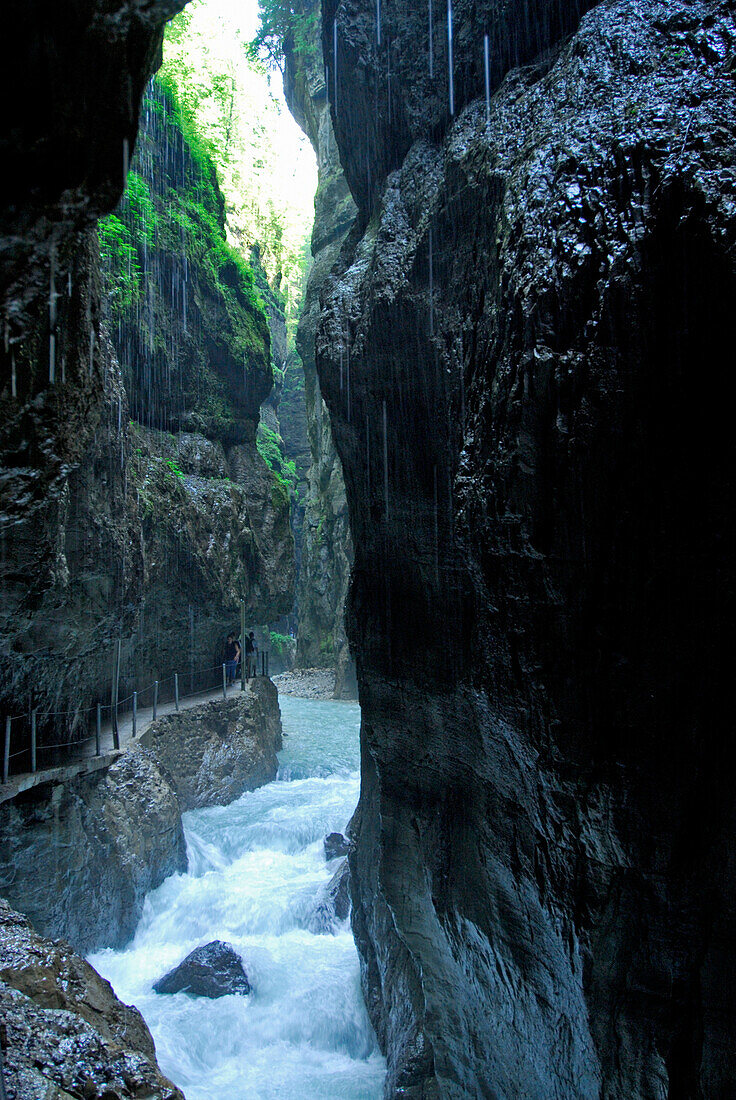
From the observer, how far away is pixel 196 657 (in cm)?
1619

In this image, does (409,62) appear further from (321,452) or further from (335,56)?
(321,452)

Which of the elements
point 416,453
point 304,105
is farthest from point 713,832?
point 304,105

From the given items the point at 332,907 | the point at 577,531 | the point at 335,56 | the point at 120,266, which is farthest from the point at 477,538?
the point at 120,266

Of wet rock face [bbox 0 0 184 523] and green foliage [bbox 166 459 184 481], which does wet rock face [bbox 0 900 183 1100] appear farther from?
green foliage [bbox 166 459 184 481]

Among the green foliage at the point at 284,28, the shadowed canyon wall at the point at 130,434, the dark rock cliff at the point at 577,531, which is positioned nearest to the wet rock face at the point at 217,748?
the shadowed canyon wall at the point at 130,434

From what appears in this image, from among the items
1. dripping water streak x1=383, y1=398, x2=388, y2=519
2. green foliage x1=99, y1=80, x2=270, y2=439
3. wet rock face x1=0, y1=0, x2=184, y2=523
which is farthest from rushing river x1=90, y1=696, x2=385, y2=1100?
green foliage x1=99, y1=80, x2=270, y2=439

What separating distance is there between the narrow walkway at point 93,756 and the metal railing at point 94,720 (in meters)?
0.03

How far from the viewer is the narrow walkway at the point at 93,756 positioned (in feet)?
25.3

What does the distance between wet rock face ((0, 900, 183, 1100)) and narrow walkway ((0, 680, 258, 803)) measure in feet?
9.41

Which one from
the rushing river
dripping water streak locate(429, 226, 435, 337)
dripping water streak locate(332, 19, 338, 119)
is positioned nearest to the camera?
dripping water streak locate(429, 226, 435, 337)

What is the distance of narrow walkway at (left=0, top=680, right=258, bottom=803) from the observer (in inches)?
304

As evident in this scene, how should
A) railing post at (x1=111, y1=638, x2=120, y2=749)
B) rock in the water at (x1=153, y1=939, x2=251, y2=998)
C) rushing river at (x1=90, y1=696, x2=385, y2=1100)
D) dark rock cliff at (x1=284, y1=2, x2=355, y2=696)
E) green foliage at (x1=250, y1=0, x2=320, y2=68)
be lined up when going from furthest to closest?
dark rock cliff at (x1=284, y1=2, x2=355, y2=696)
green foliage at (x1=250, y1=0, x2=320, y2=68)
railing post at (x1=111, y1=638, x2=120, y2=749)
rock in the water at (x1=153, y1=939, x2=251, y2=998)
rushing river at (x1=90, y1=696, x2=385, y2=1100)

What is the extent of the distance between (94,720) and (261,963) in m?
4.40

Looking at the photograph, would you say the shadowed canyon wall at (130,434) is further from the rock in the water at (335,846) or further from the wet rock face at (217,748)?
the rock in the water at (335,846)
